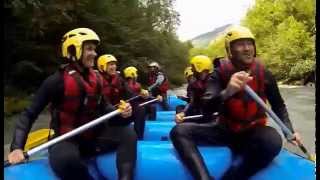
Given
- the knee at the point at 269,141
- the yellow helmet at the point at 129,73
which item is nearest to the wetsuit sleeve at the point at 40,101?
the knee at the point at 269,141

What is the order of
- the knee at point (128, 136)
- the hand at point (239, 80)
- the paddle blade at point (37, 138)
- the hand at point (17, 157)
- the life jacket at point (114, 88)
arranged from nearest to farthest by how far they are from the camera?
the hand at point (239, 80) < the hand at point (17, 157) < the knee at point (128, 136) < the paddle blade at point (37, 138) < the life jacket at point (114, 88)

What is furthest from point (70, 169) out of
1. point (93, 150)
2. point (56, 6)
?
point (56, 6)

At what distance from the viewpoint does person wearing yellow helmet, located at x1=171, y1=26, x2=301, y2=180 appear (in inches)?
90.4

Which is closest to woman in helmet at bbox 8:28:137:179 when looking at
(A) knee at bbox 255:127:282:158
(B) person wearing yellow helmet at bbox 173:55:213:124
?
(A) knee at bbox 255:127:282:158

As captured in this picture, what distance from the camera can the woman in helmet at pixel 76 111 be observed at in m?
2.28

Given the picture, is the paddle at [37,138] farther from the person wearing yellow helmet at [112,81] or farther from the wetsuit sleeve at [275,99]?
the wetsuit sleeve at [275,99]

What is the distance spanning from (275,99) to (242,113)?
0.22 meters

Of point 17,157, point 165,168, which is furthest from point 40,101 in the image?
point 165,168

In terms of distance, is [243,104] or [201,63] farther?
[201,63]

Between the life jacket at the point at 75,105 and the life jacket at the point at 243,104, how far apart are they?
634 millimetres

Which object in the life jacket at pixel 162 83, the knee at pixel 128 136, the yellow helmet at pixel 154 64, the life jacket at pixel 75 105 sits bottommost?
the life jacket at pixel 162 83

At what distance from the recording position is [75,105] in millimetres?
2404

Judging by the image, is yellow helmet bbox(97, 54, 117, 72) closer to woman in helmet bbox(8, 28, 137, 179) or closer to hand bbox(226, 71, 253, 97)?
woman in helmet bbox(8, 28, 137, 179)

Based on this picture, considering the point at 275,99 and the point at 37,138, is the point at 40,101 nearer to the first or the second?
the point at 275,99
